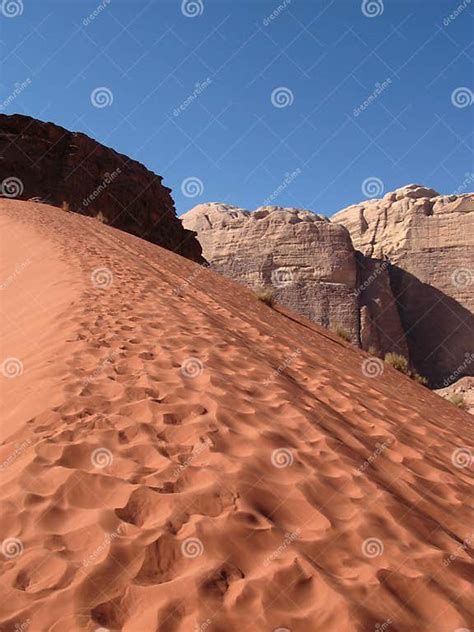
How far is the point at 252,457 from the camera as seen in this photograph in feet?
12.4

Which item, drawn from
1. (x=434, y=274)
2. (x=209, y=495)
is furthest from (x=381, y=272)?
(x=209, y=495)

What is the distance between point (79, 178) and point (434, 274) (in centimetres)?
2603

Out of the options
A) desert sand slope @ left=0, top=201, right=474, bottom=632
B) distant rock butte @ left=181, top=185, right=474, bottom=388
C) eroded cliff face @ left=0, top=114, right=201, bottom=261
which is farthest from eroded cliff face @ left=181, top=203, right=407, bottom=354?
desert sand slope @ left=0, top=201, right=474, bottom=632

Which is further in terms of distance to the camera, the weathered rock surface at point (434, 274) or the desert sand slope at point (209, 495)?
the weathered rock surface at point (434, 274)

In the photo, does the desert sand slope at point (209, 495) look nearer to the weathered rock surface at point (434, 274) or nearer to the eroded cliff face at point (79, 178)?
the eroded cliff face at point (79, 178)

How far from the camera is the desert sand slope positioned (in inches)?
99.3

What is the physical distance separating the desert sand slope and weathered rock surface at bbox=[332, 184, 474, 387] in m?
31.9

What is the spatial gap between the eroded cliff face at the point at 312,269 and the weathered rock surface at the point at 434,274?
6.44 feet

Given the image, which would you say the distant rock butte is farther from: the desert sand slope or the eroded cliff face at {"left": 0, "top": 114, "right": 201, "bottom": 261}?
the desert sand slope

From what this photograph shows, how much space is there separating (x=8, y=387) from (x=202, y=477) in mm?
2386

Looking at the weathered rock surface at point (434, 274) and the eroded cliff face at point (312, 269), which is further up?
the weathered rock surface at point (434, 274)

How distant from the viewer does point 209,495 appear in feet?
10.6

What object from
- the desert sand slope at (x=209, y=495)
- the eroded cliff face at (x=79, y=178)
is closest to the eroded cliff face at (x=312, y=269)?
the eroded cliff face at (x=79, y=178)

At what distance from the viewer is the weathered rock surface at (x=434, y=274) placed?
36938 mm
